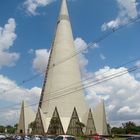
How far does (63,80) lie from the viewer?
340 feet

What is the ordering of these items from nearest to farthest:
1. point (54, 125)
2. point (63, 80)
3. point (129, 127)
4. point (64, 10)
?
1. point (54, 125)
2. point (63, 80)
3. point (64, 10)
4. point (129, 127)

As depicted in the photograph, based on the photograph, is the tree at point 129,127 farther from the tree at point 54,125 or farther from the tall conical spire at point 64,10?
the tall conical spire at point 64,10

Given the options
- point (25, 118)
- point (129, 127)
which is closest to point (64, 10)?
point (25, 118)

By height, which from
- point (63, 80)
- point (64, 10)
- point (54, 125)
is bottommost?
point (54, 125)

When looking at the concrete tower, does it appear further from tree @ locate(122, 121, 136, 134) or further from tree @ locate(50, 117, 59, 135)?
tree @ locate(122, 121, 136, 134)

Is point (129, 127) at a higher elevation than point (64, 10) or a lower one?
lower

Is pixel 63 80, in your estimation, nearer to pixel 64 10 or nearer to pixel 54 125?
pixel 54 125

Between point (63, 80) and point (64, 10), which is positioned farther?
point (64, 10)

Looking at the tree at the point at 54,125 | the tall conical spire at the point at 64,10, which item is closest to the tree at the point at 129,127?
the tree at the point at 54,125

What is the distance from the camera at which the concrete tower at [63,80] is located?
4018 inches

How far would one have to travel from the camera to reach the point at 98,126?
333 feet

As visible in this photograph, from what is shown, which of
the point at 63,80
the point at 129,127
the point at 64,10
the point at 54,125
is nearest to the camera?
the point at 54,125

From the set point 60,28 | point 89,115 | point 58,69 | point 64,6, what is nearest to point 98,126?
point 89,115

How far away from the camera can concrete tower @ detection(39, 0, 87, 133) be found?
102m
